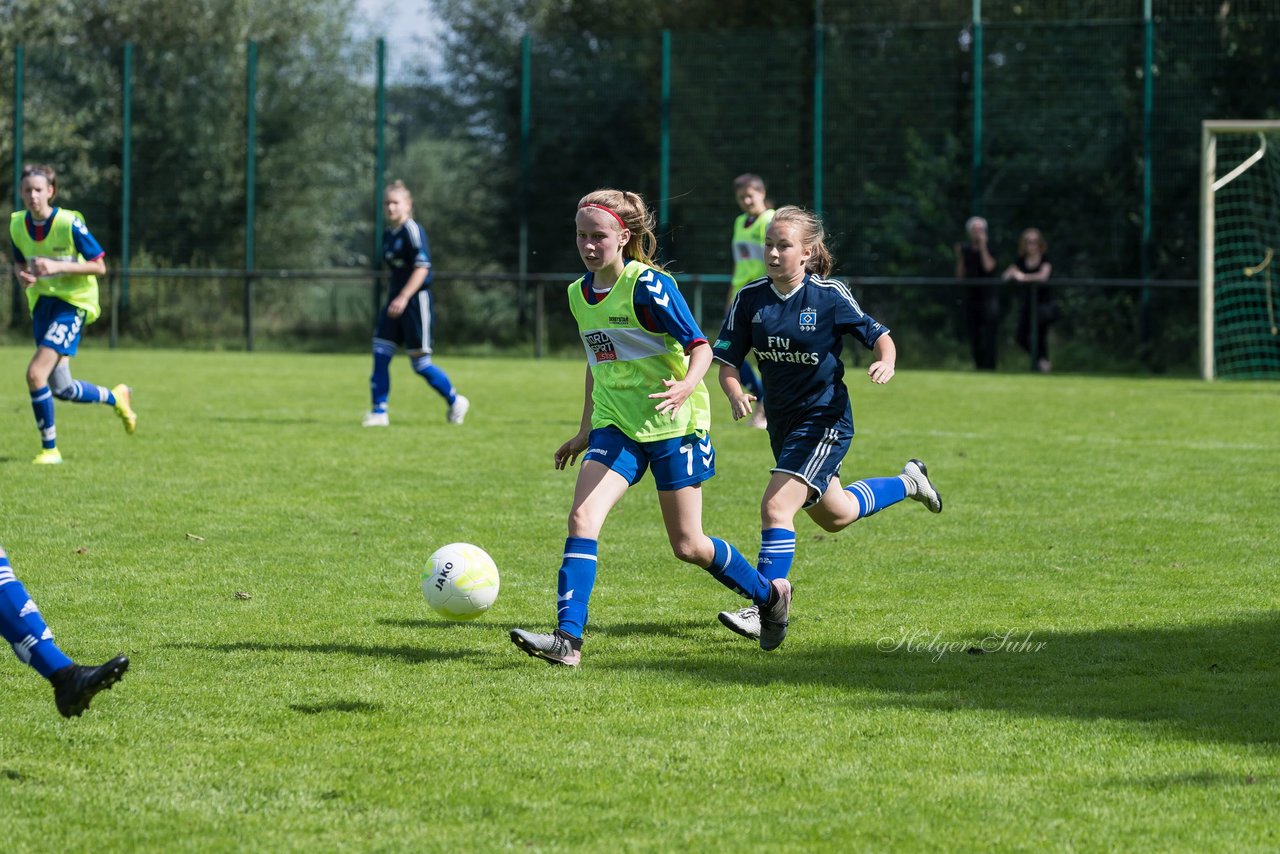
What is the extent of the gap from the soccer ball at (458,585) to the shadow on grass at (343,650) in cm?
22

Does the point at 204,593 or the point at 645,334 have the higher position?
the point at 645,334

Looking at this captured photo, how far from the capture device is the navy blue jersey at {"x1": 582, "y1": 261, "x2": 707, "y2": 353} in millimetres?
5633

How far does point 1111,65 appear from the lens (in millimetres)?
22734

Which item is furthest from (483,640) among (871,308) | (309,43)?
(309,43)

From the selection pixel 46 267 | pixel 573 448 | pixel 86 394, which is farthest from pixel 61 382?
pixel 573 448

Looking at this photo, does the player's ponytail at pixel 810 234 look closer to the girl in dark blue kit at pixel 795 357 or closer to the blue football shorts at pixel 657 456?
the girl in dark blue kit at pixel 795 357

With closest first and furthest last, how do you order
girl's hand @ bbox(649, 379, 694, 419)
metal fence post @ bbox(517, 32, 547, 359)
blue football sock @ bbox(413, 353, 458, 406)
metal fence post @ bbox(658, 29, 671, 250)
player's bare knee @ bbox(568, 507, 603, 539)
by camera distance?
1. girl's hand @ bbox(649, 379, 694, 419)
2. player's bare knee @ bbox(568, 507, 603, 539)
3. blue football sock @ bbox(413, 353, 458, 406)
4. metal fence post @ bbox(658, 29, 671, 250)
5. metal fence post @ bbox(517, 32, 547, 359)

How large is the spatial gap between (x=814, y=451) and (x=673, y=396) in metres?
0.87

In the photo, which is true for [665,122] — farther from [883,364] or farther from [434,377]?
[883,364]

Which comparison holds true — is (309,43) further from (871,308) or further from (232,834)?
(232,834)

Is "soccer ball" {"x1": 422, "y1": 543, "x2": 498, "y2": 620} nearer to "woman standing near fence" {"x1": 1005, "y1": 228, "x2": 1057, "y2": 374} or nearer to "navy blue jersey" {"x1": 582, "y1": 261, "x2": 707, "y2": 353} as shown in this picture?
"navy blue jersey" {"x1": 582, "y1": 261, "x2": 707, "y2": 353}

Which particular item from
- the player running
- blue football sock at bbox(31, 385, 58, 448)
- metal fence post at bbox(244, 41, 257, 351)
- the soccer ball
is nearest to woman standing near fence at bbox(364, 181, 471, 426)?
blue football sock at bbox(31, 385, 58, 448)

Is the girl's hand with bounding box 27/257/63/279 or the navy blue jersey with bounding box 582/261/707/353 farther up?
the girl's hand with bounding box 27/257/63/279

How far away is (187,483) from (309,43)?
20.9 m
